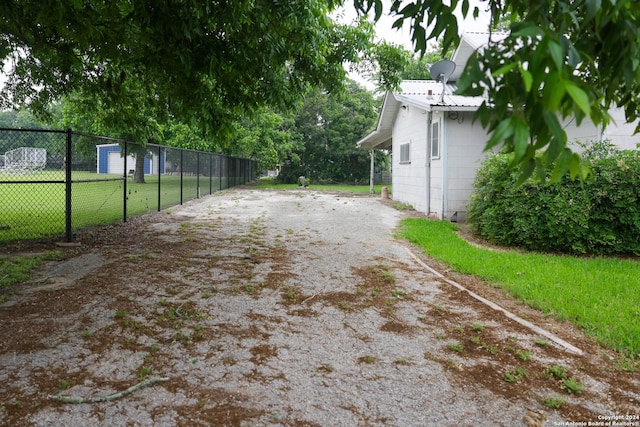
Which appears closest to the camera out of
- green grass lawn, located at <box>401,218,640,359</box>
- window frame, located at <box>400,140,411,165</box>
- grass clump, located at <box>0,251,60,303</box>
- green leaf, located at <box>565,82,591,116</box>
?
green leaf, located at <box>565,82,591,116</box>

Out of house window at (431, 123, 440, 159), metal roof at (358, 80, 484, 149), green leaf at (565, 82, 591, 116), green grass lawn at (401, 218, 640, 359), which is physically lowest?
green grass lawn at (401, 218, 640, 359)

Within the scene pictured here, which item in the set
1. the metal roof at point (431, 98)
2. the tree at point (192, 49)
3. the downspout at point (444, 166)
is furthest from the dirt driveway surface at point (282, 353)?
A: the downspout at point (444, 166)

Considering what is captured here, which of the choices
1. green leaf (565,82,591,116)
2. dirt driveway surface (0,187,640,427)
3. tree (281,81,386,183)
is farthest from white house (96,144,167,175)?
tree (281,81,386,183)

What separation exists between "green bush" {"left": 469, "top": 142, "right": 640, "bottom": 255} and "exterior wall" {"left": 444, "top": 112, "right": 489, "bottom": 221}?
3.99 metres

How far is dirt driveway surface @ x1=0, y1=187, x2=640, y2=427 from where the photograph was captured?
262cm

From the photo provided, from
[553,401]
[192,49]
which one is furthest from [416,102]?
[553,401]

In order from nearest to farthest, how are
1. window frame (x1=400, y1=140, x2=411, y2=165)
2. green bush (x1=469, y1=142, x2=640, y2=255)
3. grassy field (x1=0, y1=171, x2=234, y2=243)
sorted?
1. green bush (x1=469, y1=142, x2=640, y2=255)
2. grassy field (x1=0, y1=171, x2=234, y2=243)
3. window frame (x1=400, y1=140, x2=411, y2=165)

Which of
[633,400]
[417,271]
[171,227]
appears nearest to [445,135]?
[417,271]

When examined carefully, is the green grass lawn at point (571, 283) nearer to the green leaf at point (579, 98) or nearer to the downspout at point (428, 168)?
the green leaf at point (579, 98)

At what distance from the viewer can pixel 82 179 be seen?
852 cm

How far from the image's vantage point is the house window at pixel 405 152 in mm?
15906

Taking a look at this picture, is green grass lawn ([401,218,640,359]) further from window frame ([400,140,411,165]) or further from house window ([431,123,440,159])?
window frame ([400,140,411,165])

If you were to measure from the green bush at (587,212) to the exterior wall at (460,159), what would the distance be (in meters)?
3.99

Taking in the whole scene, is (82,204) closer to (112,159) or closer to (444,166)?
(112,159)
